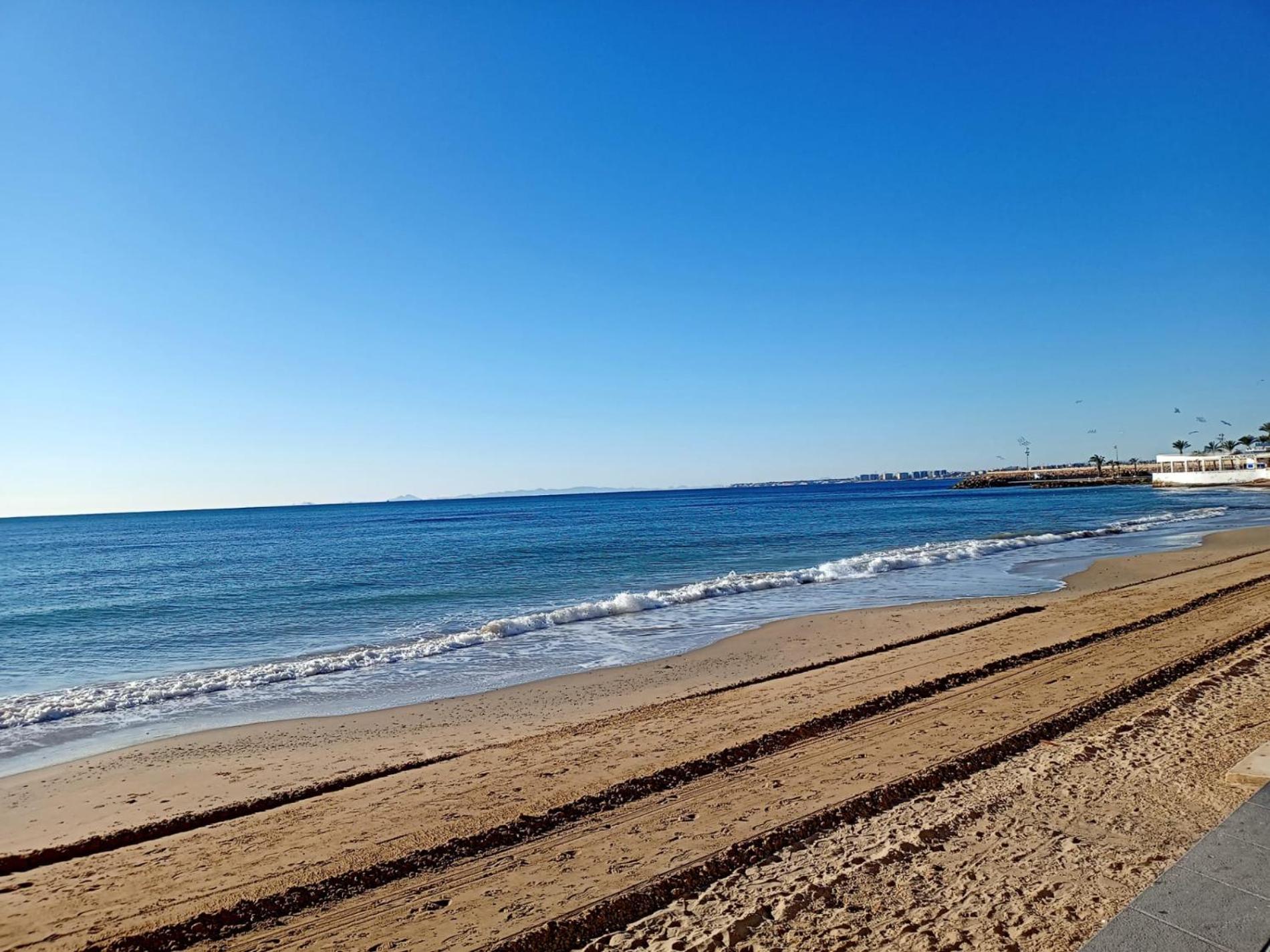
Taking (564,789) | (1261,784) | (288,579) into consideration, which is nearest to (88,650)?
(288,579)

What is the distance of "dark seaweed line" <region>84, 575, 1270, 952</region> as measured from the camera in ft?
14.7

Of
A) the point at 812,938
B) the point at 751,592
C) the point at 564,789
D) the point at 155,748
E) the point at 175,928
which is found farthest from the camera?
the point at 751,592

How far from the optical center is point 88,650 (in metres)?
16.5

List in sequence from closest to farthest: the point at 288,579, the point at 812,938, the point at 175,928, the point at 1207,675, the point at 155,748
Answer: the point at 812,938 → the point at 175,928 → the point at 1207,675 → the point at 155,748 → the point at 288,579

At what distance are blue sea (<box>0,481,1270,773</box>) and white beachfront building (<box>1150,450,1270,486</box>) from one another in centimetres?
3344

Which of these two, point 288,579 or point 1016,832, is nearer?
point 1016,832

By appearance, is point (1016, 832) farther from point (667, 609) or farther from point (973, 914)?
point (667, 609)

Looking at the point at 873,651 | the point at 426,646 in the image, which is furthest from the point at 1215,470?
the point at 426,646

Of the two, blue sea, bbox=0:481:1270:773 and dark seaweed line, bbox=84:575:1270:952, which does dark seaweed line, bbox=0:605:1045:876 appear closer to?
dark seaweed line, bbox=84:575:1270:952

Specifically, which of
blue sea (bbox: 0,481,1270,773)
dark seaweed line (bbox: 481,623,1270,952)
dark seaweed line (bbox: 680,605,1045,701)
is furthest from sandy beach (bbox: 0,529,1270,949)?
blue sea (bbox: 0,481,1270,773)

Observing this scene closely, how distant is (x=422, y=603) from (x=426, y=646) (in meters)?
7.43

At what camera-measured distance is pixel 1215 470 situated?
87.2 m

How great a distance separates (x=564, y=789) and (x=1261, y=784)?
5.39m

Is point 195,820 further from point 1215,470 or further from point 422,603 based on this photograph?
point 1215,470
